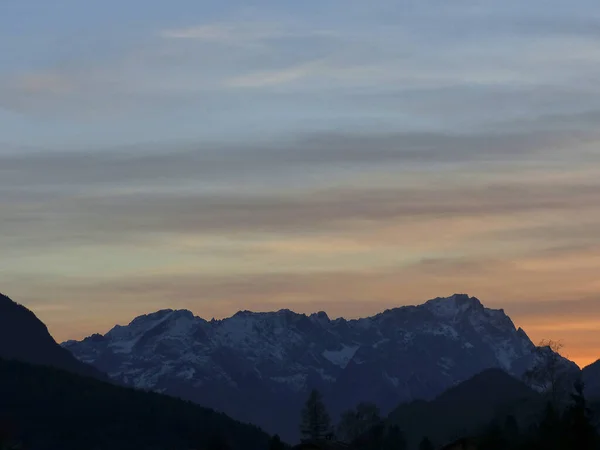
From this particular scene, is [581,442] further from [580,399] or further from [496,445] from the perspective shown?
[496,445]

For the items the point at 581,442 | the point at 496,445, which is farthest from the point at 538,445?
the point at 581,442

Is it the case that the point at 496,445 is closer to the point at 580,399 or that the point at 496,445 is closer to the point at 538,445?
the point at 538,445

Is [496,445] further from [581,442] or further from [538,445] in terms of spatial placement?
[581,442]

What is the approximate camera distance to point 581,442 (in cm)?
16950

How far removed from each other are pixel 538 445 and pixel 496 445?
363 inches

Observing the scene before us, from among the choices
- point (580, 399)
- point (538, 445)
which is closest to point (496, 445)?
point (538, 445)

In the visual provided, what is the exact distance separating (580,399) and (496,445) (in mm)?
27049

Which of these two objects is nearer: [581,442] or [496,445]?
[581,442]

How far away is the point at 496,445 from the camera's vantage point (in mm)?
199375

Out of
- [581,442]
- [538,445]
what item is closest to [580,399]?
[581,442]

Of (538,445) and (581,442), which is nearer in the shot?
(581,442)

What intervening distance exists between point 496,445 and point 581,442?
101 feet

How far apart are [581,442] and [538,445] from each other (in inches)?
869
